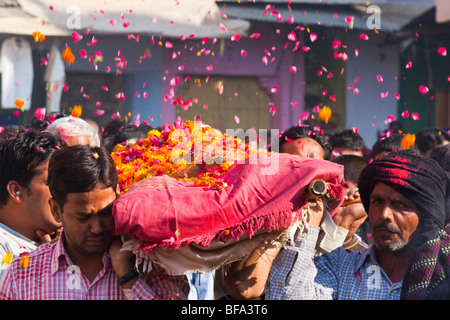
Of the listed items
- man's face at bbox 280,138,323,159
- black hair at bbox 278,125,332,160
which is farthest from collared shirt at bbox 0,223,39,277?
black hair at bbox 278,125,332,160

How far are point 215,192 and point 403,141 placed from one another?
3.47 m

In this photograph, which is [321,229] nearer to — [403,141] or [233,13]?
[403,141]

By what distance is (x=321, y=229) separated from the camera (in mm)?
3250

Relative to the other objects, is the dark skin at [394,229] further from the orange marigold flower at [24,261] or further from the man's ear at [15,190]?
the man's ear at [15,190]

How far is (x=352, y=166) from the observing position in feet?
15.7

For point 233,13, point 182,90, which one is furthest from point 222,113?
point 233,13

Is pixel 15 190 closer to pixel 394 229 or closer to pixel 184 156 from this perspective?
pixel 184 156

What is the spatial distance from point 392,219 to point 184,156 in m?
1.05

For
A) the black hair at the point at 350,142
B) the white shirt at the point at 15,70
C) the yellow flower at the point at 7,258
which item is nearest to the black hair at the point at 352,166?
the black hair at the point at 350,142

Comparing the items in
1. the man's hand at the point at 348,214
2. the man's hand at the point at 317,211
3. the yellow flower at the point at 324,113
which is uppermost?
the yellow flower at the point at 324,113

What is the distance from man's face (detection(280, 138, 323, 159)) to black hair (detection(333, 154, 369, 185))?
0.20 metres

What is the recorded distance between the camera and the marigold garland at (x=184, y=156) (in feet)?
10.8

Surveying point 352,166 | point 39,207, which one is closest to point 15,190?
point 39,207

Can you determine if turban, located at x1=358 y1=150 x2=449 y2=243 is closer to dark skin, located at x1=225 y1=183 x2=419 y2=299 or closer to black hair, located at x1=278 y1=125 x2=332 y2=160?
dark skin, located at x1=225 y1=183 x2=419 y2=299
